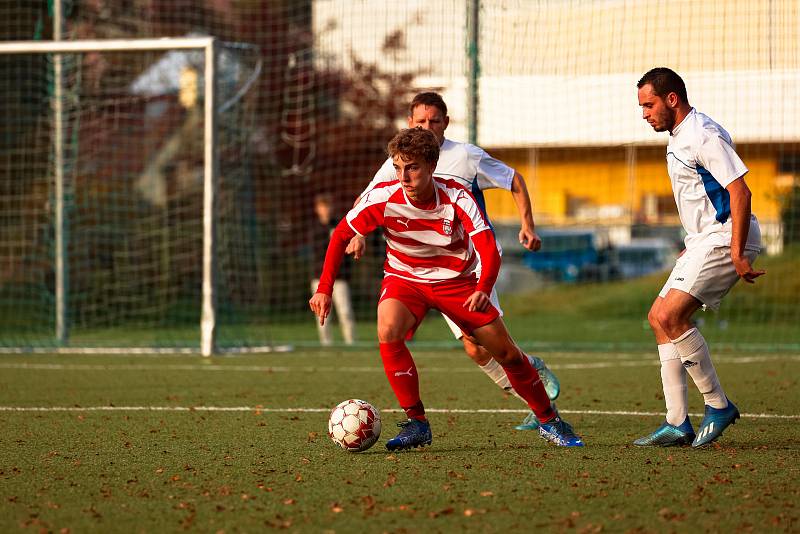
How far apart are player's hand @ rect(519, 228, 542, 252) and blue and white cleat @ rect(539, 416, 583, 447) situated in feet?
3.37

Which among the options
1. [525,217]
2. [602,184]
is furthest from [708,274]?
[602,184]

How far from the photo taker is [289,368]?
1097 cm

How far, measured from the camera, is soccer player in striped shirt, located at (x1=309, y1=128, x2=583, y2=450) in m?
5.86

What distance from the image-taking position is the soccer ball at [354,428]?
5848 millimetres

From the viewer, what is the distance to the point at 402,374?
19.9 ft

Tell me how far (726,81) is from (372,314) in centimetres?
642

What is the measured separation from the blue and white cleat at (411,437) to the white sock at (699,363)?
53.9 inches

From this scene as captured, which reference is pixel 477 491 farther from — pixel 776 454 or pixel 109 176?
pixel 109 176

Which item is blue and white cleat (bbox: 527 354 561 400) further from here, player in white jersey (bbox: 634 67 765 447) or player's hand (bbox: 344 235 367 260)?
player's hand (bbox: 344 235 367 260)

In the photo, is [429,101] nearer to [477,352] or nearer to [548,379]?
[477,352]

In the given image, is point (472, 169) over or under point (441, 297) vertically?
over

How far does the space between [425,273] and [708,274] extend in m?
1.44

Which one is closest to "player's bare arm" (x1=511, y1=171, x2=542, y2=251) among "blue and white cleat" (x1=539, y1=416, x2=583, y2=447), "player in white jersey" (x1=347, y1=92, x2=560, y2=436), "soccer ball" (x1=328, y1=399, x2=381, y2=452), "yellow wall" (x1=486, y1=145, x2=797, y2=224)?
"player in white jersey" (x1=347, y1=92, x2=560, y2=436)

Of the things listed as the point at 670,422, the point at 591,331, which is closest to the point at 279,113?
the point at 591,331
